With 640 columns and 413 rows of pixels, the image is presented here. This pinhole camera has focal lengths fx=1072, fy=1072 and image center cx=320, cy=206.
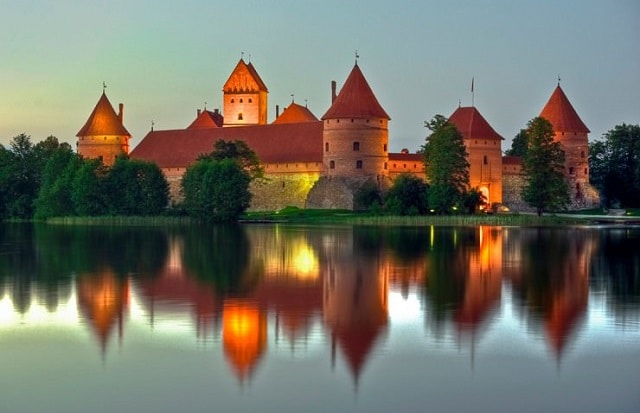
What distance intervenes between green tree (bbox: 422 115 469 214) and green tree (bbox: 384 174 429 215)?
0.48 meters

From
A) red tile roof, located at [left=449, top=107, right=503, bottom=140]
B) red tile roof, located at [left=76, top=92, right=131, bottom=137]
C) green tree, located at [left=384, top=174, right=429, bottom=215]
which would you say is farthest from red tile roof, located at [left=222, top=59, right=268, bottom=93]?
green tree, located at [left=384, top=174, right=429, bottom=215]

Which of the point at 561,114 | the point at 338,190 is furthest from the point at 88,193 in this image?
the point at 561,114

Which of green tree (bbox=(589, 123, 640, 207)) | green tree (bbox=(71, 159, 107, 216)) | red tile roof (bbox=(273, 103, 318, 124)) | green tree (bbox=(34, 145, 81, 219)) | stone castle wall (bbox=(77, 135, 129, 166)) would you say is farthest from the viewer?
red tile roof (bbox=(273, 103, 318, 124))

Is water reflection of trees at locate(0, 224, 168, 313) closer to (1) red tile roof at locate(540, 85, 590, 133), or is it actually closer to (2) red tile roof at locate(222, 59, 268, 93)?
(1) red tile roof at locate(540, 85, 590, 133)

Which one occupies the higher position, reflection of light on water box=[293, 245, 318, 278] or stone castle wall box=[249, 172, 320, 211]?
stone castle wall box=[249, 172, 320, 211]

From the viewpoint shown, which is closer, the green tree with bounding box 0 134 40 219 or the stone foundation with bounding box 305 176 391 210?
the stone foundation with bounding box 305 176 391 210

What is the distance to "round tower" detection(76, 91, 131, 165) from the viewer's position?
2288 inches

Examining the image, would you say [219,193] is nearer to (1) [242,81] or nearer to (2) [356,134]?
(2) [356,134]

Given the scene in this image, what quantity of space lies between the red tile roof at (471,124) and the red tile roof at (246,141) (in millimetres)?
6842

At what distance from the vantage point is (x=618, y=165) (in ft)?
190

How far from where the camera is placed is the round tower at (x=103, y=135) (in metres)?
58.1

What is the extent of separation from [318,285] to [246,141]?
40.6 meters

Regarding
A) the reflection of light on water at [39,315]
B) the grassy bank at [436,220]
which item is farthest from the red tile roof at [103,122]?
the reflection of light on water at [39,315]

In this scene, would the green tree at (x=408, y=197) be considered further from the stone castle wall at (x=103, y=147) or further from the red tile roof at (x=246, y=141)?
the stone castle wall at (x=103, y=147)
